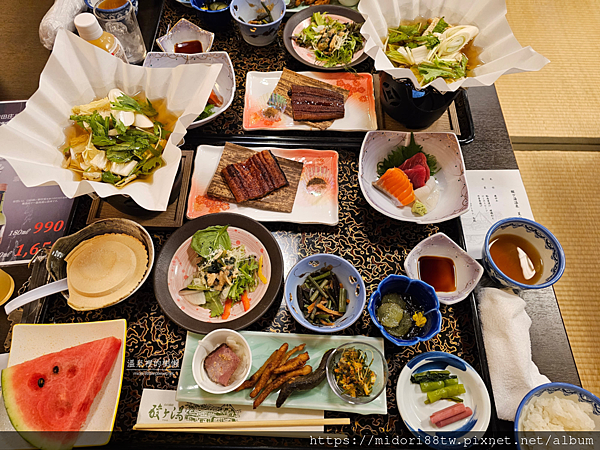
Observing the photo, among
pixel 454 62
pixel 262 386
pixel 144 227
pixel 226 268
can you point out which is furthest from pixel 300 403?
pixel 454 62

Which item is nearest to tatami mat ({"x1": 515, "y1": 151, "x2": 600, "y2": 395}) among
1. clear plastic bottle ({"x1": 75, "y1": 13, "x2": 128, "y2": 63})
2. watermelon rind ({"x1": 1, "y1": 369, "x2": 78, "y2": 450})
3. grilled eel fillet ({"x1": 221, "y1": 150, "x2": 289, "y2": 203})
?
grilled eel fillet ({"x1": 221, "y1": 150, "x2": 289, "y2": 203})

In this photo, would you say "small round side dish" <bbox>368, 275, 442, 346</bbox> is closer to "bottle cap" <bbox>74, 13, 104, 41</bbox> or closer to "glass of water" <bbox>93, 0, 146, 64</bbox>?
"bottle cap" <bbox>74, 13, 104, 41</bbox>

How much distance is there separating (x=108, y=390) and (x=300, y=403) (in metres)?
0.91

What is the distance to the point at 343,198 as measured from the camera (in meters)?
2.11

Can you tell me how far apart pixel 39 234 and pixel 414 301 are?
2.16 meters

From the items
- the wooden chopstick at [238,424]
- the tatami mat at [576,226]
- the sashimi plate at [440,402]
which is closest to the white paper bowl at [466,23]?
the tatami mat at [576,226]

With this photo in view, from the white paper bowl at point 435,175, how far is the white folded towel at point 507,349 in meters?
0.52

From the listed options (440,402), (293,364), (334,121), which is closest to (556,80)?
(334,121)

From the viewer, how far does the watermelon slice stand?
4.73 ft

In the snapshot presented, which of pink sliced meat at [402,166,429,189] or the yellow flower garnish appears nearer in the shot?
the yellow flower garnish

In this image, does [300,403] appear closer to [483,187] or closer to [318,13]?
[483,187]

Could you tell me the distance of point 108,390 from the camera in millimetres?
1573

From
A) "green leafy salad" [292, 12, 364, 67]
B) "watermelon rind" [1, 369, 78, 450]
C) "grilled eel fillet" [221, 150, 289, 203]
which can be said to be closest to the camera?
"watermelon rind" [1, 369, 78, 450]

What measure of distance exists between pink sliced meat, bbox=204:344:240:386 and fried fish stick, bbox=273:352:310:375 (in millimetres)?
207
